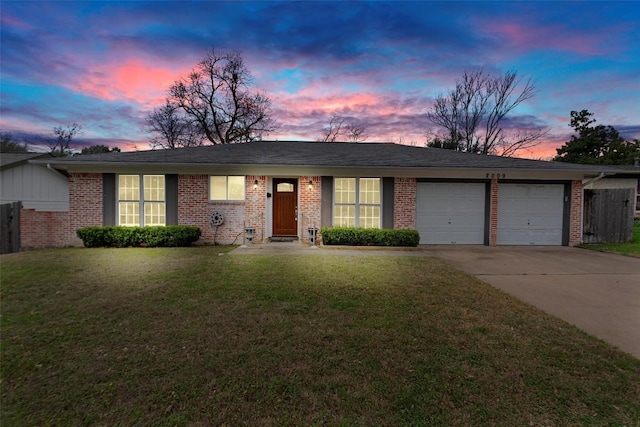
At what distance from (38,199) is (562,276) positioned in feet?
51.8

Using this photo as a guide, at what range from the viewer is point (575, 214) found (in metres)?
10.7

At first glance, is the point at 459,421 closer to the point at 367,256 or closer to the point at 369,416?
the point at 369,416

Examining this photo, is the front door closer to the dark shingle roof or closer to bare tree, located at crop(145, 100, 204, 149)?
the dark shingle roof

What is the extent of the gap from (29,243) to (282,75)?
38.9 feet

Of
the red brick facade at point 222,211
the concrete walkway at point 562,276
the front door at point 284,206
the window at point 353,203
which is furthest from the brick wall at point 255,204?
the window at point 353,203

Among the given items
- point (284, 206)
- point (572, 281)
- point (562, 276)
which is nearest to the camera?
point (572, 281)

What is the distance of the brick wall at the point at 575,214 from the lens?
35.2 ft

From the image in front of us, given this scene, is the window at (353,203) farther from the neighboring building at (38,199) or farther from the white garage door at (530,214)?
the neighboring building at (38,199)

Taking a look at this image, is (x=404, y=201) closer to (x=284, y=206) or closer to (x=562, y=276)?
(x=284, y=206)

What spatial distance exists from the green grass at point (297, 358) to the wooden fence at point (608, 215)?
29.0ft

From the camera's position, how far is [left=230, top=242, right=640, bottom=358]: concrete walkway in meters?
3.97

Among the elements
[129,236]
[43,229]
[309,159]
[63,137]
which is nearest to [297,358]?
[309,159]

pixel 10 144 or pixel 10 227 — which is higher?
pixel 10 144

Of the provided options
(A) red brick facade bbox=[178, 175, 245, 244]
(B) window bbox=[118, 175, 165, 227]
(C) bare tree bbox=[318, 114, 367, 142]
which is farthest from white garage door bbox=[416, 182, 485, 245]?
(C) bare tree bbox=[318, 114, 367, 142]
